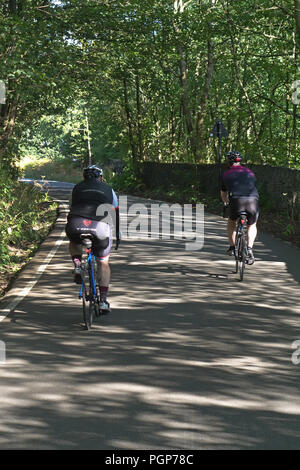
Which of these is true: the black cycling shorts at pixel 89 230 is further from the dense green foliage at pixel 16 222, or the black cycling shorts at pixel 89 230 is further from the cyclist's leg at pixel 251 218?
the dense green foliage at pixel 16 222

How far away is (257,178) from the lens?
26844 mm

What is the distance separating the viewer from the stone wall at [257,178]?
73.2 ft

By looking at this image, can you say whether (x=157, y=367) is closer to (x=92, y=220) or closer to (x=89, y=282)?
(x=89, y=282)

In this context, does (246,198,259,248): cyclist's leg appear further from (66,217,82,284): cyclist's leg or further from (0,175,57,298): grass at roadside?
(0,175,57,298): grass at roadside

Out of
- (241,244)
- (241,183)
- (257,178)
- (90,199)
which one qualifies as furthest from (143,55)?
(90,199)

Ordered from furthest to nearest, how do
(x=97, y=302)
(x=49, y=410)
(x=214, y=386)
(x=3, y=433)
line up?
1. (x=97, y=302)
2. (x=214, y=386)
3. (x=49, y=410)
4. (x=3, y=433)

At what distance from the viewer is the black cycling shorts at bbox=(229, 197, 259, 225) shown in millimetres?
13031

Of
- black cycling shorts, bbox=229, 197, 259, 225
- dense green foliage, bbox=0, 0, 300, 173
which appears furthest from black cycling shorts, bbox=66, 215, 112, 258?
dense green foliage, bbox=0, 0, 300, 173

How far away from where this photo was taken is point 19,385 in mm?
6938

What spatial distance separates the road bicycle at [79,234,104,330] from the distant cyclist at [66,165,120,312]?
0.21ft

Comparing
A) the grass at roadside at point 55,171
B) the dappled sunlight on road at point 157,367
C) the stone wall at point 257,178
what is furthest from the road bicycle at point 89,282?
the grass at roadside at point 55,171

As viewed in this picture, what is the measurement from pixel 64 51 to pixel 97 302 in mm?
12472

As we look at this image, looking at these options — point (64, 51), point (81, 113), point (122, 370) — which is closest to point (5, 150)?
point (64, 51)
